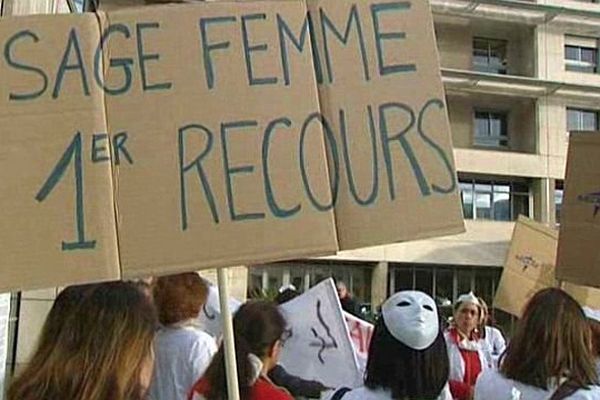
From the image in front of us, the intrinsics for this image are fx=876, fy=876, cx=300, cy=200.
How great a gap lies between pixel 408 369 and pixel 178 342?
0.98 m

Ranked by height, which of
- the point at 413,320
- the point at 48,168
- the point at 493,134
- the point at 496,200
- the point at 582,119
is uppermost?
the point at 582,119

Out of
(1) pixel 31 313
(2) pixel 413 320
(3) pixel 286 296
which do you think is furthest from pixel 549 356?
(1) pixel 31 313

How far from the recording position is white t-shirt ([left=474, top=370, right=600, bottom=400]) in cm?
247

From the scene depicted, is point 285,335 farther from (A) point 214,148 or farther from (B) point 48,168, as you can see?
(B) point 48,168

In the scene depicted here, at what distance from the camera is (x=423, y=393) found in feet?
Answer: 7.36

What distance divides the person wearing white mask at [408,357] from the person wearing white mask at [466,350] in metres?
2.14

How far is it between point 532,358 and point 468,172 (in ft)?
73.1

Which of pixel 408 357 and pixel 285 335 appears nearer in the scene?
pixel 408 357

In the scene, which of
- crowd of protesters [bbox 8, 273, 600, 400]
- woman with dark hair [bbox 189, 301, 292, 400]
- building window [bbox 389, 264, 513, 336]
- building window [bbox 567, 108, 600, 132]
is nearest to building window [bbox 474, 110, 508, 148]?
building window [bbox 567, 108, 600, 132]

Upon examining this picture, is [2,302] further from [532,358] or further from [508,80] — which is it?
[508,80]

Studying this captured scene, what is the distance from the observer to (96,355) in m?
1.75

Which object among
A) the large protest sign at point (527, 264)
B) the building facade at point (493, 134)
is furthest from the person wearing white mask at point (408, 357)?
the building facade at point (493, 134)

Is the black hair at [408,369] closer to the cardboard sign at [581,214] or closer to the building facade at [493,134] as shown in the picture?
the cardboard sign at [581,214]

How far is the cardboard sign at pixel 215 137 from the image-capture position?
2.05 meters
